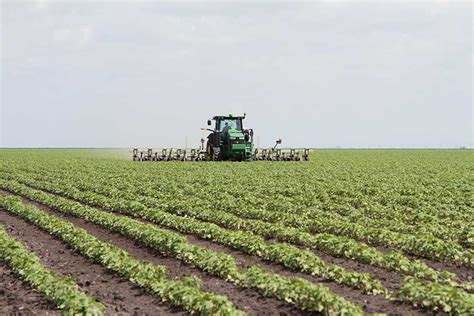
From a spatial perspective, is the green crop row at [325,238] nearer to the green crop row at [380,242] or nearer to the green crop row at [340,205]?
the green crop row at [380,242]

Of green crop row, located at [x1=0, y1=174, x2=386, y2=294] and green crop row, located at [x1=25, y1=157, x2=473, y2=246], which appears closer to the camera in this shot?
green crop row, located at [x1=0, y1=174, x2=386, y2=294]

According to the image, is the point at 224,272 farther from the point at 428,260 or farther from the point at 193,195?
the point at 193,195

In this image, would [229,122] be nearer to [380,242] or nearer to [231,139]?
[231,139]

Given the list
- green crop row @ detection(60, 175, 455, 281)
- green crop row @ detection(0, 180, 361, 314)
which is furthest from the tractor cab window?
green crop row @ detection(0, 180, 361, 314)

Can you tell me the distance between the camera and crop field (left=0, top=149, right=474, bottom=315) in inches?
329

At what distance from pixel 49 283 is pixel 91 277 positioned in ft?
3.95

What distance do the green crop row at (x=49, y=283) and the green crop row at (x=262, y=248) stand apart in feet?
11.3

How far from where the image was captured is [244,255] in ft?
37.8

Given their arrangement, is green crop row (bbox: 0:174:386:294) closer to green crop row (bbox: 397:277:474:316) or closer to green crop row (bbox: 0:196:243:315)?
green crop row (bbox: 397:277:474:316)

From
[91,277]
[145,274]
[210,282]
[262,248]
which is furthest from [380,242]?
[91,277]

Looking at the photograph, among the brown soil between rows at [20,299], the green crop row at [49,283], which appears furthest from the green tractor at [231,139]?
the brown soil between rows at [20,299]

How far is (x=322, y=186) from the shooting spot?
2352cm

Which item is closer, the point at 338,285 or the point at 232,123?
the point at 338,285

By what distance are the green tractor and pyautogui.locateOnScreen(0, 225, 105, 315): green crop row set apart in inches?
1092
